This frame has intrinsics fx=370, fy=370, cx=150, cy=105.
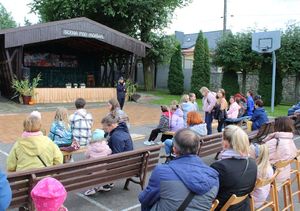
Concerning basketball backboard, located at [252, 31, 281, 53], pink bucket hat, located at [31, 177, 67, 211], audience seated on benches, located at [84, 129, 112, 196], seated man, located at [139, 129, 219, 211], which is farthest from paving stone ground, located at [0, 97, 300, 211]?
basketball backboard, located at [252, 31, 281, 53]

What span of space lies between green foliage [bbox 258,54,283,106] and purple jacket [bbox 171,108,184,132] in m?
15.6

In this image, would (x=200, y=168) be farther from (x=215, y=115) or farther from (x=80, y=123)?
(x=215, y=115)

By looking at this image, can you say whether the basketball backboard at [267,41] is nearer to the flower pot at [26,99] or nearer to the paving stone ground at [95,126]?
the paving stone ground at [95,126]

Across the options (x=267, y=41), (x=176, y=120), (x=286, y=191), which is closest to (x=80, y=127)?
(x=176, y=120)

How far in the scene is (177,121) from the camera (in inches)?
342

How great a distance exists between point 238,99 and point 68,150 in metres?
6.66

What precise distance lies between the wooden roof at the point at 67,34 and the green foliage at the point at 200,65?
20.4 feet

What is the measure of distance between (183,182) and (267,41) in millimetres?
18178

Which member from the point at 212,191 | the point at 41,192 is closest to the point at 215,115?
the point at 212,191

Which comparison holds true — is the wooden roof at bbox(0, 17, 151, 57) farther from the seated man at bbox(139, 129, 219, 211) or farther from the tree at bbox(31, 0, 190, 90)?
the seated man at bbox(139, 129, 219, 211)

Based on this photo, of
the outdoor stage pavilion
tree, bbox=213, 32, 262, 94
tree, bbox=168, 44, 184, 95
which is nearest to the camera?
the outdoor stage pavilion

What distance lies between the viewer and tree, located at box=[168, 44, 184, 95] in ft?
96.1

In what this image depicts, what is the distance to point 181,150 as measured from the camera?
122 inches

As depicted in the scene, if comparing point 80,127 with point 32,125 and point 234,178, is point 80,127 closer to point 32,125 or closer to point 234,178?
point 32,125
